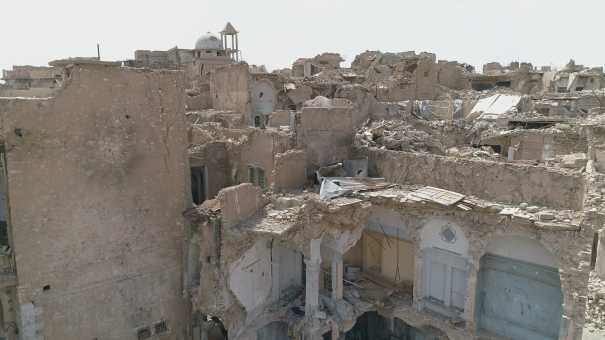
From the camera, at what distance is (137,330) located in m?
13.4

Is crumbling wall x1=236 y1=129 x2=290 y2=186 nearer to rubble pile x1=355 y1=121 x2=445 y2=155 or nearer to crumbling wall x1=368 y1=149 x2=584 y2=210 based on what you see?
rubble pile x1=355 y1=121 x2=445 y2=155

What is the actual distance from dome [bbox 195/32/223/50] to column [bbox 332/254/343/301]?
34797 millimetres

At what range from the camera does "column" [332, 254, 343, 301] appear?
14734 mm

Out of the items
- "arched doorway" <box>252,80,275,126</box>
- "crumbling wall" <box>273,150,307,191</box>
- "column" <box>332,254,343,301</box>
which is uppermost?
"arched doorway" <box>252,80,275,126</box>

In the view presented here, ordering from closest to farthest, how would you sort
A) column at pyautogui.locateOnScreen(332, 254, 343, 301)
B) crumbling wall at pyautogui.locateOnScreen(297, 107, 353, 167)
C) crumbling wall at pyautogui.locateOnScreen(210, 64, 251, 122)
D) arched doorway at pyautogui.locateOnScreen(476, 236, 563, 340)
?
arched doorway at pyautogui.locateOnScreen(476, 236, 563, 340), column at pyautogui.locateOnScreen(332, 254, 343, 301), crumbling wall at pyautogui.locateOnScreen(297, 107, 353, 167), crumbling wall at pyautogui.locateOnScreen(210, 64, 251, 122)

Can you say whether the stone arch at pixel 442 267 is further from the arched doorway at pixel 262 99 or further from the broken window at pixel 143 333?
the arched doorway at pixel 262 99

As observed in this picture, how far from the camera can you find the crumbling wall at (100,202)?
1129cm

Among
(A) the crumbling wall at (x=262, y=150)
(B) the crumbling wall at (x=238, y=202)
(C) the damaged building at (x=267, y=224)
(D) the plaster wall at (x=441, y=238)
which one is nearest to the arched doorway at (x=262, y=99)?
(C) the damaged building at (x=267, y=224)

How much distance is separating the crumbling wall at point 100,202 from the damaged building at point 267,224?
4 centimetres

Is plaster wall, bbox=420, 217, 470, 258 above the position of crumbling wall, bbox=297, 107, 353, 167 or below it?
below

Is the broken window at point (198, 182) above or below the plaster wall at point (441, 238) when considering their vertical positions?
above

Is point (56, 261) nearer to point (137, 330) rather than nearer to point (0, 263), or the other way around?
point (0, 263)

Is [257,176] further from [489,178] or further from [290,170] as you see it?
[489,178]

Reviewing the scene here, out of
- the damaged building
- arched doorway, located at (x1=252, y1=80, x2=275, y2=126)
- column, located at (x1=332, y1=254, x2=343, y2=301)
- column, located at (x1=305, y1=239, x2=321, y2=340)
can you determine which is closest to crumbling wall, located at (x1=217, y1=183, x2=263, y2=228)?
the damaged building
